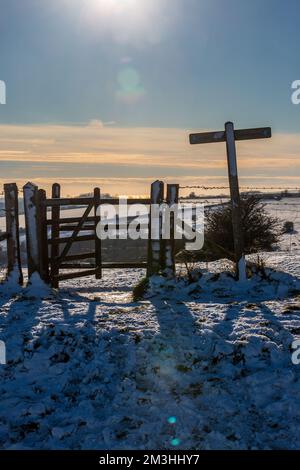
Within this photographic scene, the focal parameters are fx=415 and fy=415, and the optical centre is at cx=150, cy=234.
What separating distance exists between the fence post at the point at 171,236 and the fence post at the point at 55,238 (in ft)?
8.73

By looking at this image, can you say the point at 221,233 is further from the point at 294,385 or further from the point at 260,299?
the point at 294,385

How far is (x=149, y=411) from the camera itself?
3908mm

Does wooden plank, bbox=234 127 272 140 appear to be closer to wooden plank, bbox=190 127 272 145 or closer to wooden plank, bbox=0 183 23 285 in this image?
Answer: wooden plank, bbox=190 127 272 145

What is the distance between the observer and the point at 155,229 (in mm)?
8984

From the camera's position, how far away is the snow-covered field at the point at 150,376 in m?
3.62

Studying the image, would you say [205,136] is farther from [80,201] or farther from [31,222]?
[31,222]

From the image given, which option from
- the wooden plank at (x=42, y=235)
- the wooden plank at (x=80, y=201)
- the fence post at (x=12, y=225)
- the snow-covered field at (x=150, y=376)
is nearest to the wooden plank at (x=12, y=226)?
the fence post at (x=12, y=225)

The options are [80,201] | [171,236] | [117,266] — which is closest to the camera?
[171,236]

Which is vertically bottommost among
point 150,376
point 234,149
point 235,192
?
point 150,376

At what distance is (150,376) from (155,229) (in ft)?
15.8

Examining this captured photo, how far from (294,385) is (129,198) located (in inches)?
254

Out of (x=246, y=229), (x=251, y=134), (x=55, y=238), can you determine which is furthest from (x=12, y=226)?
(x=246, y=229)

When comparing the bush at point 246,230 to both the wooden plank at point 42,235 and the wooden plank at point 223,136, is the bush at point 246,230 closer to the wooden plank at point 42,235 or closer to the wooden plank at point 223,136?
the wooden plank at point 223,136

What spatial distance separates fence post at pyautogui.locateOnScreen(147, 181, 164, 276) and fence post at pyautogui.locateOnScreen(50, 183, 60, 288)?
233 centimetres
